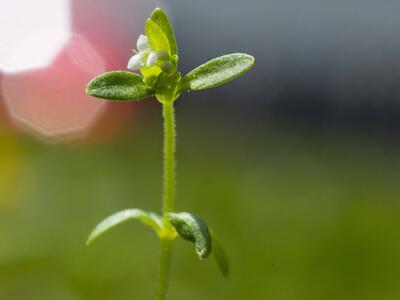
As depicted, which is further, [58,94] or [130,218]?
[58,94]

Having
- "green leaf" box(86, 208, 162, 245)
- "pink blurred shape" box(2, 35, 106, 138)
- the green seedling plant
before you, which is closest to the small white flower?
the green seedling plant

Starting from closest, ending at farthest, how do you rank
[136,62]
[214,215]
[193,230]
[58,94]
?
[193,230] < [136,62] < [214,215] < [58,94]

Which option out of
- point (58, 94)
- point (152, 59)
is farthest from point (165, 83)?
point (58, 94)

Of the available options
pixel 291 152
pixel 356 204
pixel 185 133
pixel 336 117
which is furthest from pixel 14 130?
pixel 336 117

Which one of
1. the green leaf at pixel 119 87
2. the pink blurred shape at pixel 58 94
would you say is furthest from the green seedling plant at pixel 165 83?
the pink blurred shape at pixel 58 94

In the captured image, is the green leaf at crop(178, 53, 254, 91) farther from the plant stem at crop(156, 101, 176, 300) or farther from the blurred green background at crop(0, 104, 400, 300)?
the blurred green background at crop(0, 104, 400, 300)

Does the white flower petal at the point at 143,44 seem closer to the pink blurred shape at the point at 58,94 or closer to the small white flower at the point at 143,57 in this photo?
the small white flower at the point at 143,57

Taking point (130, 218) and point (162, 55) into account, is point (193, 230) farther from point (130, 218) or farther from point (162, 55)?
point (162, 55)
